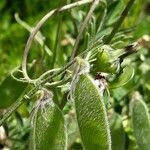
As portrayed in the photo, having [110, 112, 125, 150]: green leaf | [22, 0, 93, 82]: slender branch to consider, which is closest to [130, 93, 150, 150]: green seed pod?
[110, 112, 125, 150]: green leaf

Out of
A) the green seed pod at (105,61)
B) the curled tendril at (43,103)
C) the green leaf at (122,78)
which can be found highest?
the green leaf at (122,78)

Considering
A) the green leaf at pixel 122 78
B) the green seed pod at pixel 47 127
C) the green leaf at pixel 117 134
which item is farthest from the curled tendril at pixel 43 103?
the green leaf at pixel 117 134

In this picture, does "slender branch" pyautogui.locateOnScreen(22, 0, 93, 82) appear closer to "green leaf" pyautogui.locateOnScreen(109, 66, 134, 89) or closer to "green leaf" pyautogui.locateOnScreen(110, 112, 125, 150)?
"green leaf" pyautogui.locateOnScreen(109, 66, 134, 89)

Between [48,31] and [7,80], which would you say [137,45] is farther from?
[48,31]

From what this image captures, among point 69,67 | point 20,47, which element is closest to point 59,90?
point 69,67

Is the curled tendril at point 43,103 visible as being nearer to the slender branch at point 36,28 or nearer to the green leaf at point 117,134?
the slender branch at point 36,28

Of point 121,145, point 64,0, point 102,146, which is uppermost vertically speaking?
point 64,0
